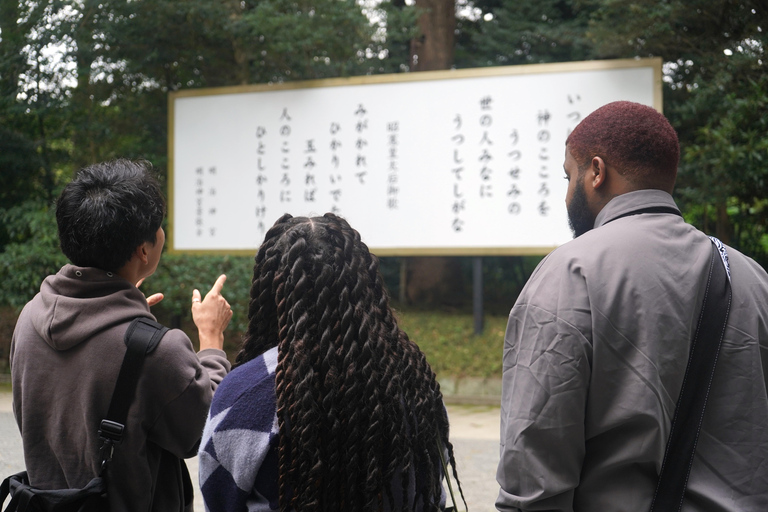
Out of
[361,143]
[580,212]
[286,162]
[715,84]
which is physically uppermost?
[715,84]

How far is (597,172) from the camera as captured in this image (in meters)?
1.70

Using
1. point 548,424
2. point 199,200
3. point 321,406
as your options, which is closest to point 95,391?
point 321,406

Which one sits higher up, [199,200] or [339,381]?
[199,200]

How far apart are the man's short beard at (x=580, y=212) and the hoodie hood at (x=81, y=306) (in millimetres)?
1145

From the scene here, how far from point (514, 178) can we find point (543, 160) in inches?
15.0

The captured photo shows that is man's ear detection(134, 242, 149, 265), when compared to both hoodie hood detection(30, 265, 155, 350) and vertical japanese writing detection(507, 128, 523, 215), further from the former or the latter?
vertical japanese writing detection(507, 128, 523, 215)

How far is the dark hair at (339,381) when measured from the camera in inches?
59.0

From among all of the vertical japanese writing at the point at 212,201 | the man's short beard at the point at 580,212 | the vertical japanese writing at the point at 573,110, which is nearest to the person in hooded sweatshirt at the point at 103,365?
the man's short beard at the point at 580,212

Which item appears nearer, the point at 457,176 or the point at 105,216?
the point at 105,216

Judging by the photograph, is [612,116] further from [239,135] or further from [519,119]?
[239,135]

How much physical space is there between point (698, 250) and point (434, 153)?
6982mm

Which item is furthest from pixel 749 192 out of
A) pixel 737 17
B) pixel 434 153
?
pixel 434 153

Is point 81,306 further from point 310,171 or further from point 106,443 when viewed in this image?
point 310,171

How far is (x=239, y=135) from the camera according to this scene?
9156 mm
